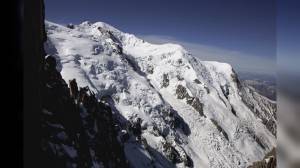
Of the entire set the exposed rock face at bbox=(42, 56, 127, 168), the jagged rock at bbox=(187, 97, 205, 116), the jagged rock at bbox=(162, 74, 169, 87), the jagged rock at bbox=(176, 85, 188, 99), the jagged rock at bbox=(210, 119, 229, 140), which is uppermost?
the exposed rock face at bbox=(42, 56, 127, 168)

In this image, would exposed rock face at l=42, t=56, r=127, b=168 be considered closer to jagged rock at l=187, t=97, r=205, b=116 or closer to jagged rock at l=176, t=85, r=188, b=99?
jagged rock at l=187, t=97, r=205, b=116

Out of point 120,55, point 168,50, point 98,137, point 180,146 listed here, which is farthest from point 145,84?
point 98,137

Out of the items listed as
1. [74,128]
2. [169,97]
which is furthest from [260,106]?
[74,128]

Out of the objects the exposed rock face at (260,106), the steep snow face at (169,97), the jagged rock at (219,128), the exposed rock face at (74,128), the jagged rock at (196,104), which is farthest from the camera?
the exposed rock face at (260,106)

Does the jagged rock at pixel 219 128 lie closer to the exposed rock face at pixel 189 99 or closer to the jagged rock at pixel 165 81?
the exposed rock face at pixel 189 99

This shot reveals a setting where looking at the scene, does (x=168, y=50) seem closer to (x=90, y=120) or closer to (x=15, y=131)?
(x=90, y=120)

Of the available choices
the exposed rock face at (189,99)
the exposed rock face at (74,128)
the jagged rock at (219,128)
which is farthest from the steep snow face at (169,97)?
the exposed rock face at (74,128)

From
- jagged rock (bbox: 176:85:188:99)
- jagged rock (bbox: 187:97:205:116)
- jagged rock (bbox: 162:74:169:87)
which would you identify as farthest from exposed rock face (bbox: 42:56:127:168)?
jagged rock (bbox: 162:74:169:87)

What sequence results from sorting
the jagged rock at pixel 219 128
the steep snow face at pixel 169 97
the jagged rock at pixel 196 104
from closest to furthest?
the steep snow face at pixel 169 97
the jagged rock at pixel 219 128
the jagged rock at pixel 196 104

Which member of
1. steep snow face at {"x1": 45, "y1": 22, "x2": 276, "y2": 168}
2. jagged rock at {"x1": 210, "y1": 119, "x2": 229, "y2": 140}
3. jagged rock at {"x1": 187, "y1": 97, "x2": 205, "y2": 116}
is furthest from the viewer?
jagged rock at {"x1": 187, "y1": 97, "x2": 205, "y2": 116}
